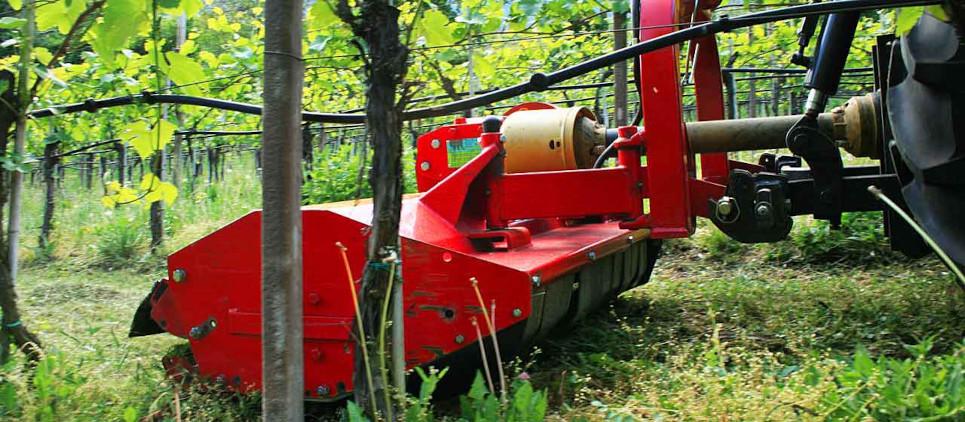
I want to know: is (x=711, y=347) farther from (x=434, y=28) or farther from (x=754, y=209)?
(x=434, y=28)

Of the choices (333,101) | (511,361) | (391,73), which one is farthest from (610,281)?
(333,101)

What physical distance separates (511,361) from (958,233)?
1.65m

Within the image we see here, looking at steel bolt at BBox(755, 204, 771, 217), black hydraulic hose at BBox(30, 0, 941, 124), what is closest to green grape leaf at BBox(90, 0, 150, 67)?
black hydraulic hose at BBox(30, 0, 941, 124)

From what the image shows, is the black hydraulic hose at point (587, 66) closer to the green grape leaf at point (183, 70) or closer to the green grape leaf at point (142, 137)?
the green grape leaf at point (142, 137)

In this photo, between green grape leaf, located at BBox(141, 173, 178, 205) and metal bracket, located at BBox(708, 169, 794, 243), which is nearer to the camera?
green grape leaf, located at BBox(141, 173, 178, 205)

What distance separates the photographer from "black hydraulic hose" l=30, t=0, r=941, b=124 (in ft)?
Answer: 9.09

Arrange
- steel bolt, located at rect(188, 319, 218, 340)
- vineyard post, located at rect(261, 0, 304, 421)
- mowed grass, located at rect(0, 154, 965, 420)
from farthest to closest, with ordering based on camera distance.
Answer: steel bolt, located at rect(188, 319, 218, 340) → mowed grass, located at rect(0, 154, 965, 420) → vineyard post, located at rect(261, 0, 304, 421)

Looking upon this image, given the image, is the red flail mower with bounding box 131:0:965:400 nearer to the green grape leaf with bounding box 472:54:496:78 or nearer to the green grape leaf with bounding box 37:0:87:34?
the green grape leaf with bounding box 472:54:496:78

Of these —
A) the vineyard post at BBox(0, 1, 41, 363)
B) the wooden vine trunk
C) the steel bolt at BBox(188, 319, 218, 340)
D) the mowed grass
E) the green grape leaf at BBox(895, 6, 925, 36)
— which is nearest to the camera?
the wooden vine trunk

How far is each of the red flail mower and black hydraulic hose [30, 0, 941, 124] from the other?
1.38 feet

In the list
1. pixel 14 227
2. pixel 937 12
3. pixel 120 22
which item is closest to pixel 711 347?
pixel 937 12

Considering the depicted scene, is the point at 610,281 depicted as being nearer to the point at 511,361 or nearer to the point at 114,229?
the point at 511,361

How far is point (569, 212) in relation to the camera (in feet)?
12.7

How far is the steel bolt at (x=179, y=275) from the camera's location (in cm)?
340
